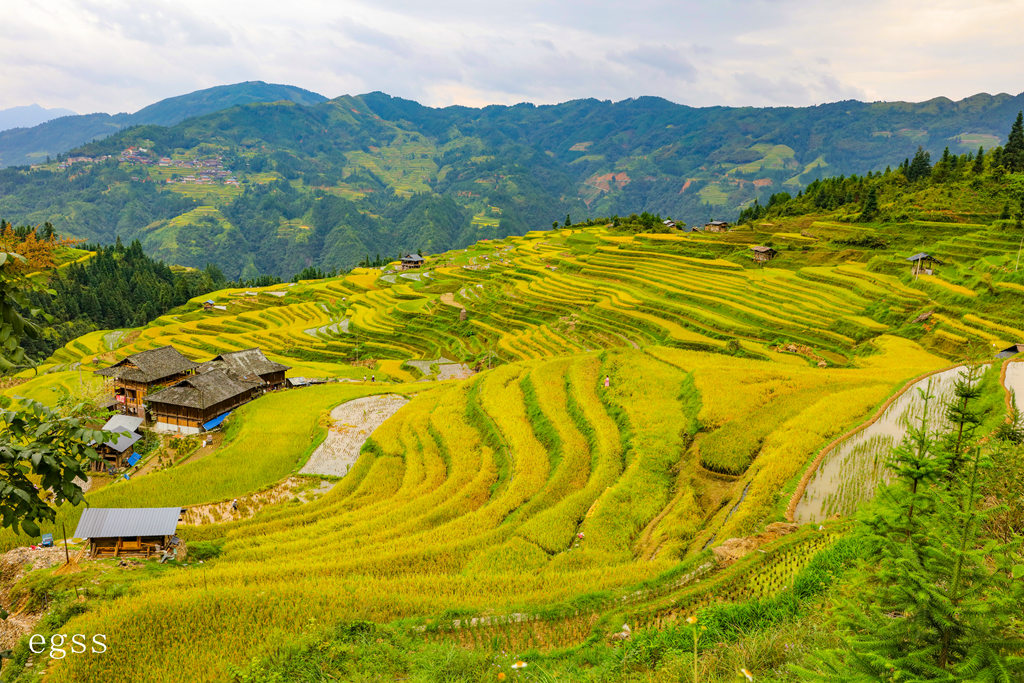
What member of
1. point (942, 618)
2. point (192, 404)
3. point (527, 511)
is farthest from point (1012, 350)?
point (192, 404)

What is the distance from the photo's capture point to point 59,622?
352 inches

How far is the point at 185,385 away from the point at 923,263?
5392 cm

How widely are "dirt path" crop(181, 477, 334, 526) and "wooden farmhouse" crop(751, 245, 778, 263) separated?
46.8 meters

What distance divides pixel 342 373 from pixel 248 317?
2747 cm

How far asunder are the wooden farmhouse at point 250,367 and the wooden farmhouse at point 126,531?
2136 cm

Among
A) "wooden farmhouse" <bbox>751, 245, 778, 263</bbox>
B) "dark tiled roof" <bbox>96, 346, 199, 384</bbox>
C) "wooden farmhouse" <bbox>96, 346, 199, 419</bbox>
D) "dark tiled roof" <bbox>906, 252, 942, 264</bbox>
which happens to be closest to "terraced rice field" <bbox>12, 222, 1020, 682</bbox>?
"dark tiled roof" <bbox>906, 252, 942, 264</bbox>

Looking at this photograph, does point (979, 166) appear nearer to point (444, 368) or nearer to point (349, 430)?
point (444, 368)

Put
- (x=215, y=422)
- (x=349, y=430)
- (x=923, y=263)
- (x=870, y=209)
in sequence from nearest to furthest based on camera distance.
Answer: (x=349, y=430) → (x=215, y=422) → (x=923, y=263) → (x=870, y=209)

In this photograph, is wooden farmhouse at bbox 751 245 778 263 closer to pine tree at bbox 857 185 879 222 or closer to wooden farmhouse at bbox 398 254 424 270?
pine tree at bbox 857 185 879 222

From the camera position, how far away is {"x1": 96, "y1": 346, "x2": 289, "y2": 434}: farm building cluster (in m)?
29.7

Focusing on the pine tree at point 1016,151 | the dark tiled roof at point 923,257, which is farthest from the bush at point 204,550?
the pine tree at point 1016,151

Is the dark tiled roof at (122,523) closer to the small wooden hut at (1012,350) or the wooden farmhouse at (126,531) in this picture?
the wooden farmhouse at (126,531)

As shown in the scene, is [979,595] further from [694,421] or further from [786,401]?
[786,401]

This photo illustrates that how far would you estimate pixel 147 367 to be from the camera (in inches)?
1328
